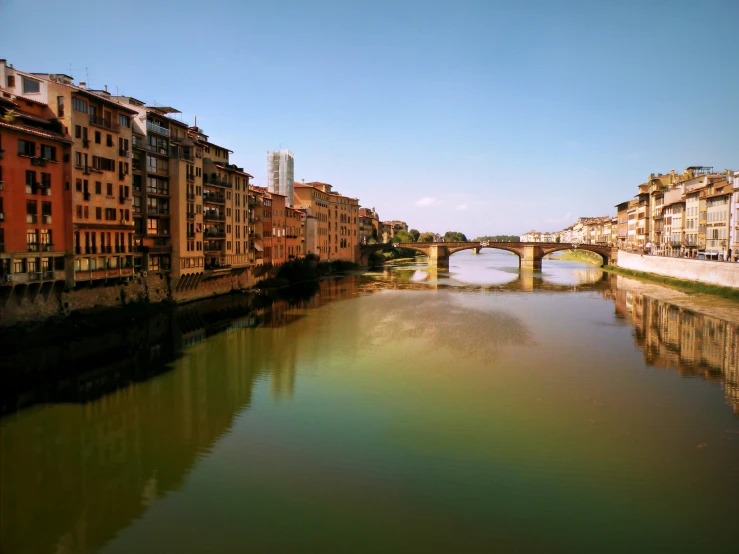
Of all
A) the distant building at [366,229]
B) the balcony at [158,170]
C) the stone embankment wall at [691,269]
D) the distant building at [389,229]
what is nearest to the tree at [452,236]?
the distant building at [389,229]

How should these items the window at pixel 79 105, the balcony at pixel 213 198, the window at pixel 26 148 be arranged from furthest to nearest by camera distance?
the balcony at pixel 213 198 → the window at pixel 79 105 → the window at pixel 26 148

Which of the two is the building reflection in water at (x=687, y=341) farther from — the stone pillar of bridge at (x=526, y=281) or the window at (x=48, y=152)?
the window at (x=48, y=152)

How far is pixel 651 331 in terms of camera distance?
28.8 meters

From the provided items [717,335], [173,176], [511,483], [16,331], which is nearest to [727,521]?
[511,483]

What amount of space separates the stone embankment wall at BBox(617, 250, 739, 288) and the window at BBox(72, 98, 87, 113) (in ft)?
135

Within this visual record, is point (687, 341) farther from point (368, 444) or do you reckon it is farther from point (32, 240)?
point (32, 240)

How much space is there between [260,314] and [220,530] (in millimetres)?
25063

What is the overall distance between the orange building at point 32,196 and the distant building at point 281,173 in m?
38.7

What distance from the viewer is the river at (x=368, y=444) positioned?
31.4 ft

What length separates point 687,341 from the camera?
26.0m

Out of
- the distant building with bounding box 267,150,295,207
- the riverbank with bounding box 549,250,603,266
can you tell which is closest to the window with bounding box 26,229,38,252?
the distant building with bounding box 267,150,295,207

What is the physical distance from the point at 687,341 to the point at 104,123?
99.5 feet

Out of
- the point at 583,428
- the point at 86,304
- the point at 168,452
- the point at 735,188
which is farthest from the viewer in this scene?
the point at 735,188

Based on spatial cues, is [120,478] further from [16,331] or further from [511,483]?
[16,331]
